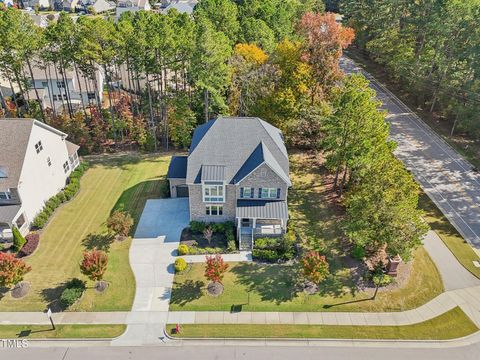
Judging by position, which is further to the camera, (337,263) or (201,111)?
(201,111)

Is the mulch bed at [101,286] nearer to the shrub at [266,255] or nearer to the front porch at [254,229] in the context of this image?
the front porch at [254,229]

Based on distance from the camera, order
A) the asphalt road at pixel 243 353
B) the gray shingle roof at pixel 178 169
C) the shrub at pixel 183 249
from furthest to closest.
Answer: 1. the gray shingle roof at pixel 178 169
2. the shrub at pixel 183 249
3. the asphalt road at pixel 243 353

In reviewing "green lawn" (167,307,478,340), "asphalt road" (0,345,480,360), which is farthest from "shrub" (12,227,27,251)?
"green lawn" (167,307,478,340)

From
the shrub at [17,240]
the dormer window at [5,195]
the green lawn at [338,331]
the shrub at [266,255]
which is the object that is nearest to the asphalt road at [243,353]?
the green lawn at [338,331]

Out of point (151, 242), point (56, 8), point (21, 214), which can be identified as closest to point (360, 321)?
point (151, 242)

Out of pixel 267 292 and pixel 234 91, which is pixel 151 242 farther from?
pixel 234 91

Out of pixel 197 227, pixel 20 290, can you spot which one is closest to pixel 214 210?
pixel 197 227

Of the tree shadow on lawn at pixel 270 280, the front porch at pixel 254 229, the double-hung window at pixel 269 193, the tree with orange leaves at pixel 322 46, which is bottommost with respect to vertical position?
the tree shadow on lawn at pixel 270 280
